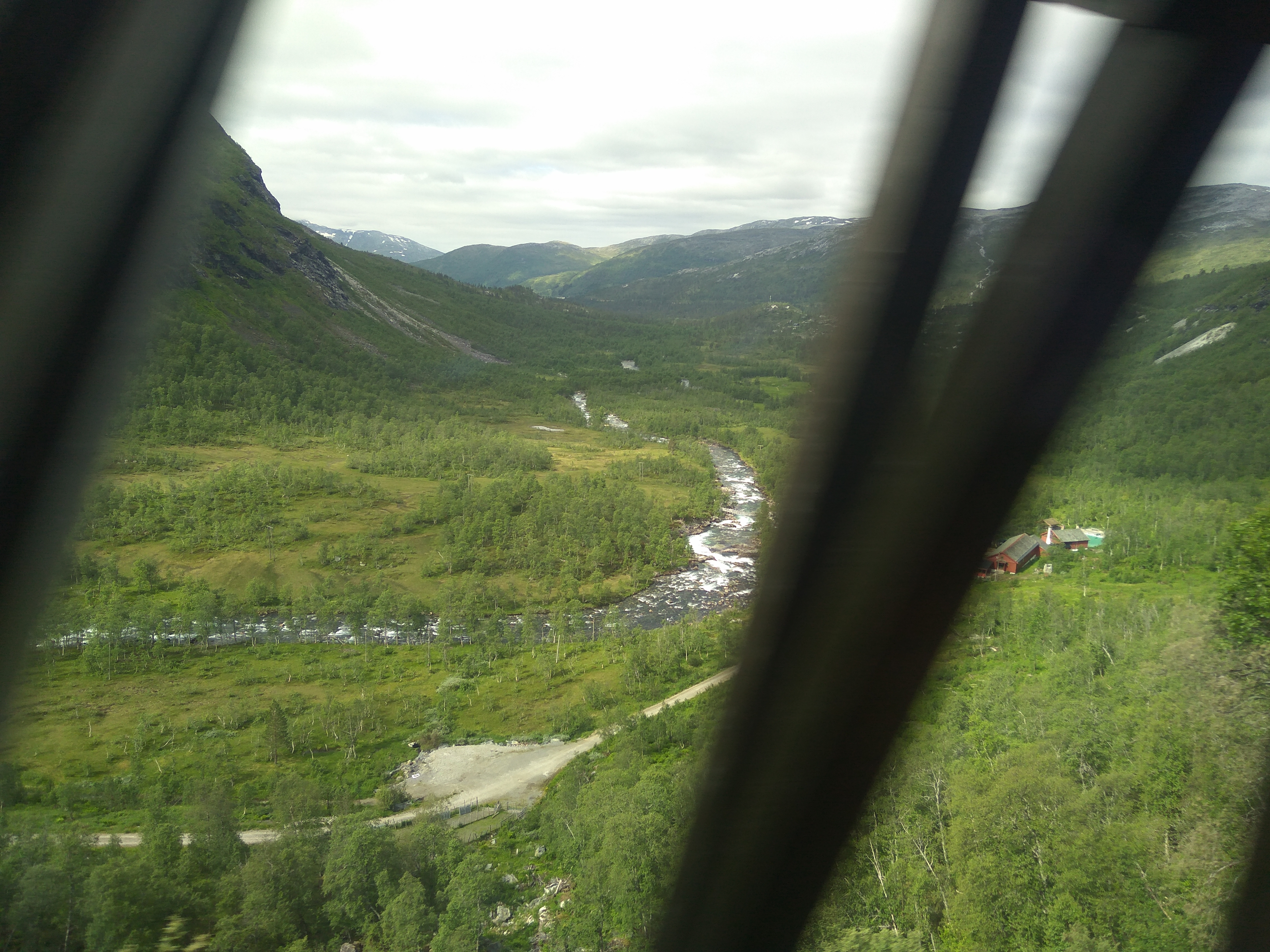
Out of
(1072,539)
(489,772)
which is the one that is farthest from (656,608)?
(1072,539)

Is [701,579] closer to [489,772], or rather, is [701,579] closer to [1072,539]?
[1072,539]

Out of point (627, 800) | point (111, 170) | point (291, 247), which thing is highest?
point (291, 247)

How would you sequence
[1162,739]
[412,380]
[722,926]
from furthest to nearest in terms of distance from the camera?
1. [412,380]
2. [1162,739]
3. [722,926]

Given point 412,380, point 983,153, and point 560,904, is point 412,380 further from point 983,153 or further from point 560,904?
point 983,153

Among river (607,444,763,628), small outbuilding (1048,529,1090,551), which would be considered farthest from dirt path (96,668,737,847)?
small outbuilding (1048,529,1090,551)

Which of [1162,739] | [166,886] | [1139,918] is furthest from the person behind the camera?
[1162,739]

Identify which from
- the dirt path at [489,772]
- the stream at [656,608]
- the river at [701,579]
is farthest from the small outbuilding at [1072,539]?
the dirt path at [489,772]

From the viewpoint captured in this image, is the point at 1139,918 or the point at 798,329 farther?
the point at 1139,918

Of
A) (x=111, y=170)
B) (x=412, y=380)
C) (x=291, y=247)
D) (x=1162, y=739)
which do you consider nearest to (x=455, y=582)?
(x=1162, y=739)
